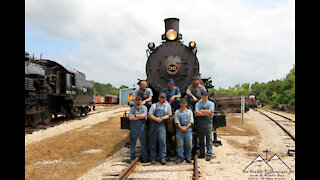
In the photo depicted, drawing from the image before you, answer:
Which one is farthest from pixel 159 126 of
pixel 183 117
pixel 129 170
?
pixel 129 170

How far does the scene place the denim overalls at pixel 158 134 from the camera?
18.7ft

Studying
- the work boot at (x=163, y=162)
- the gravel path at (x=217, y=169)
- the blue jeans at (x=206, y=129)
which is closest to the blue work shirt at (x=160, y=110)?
the blue jeans at (x=206, y=129)

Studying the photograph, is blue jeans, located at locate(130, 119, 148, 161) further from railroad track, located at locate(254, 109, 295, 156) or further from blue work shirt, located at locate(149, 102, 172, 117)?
railroad track, located at locate(254, 109, 295, 156)

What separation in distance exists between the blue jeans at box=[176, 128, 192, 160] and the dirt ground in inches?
89.7

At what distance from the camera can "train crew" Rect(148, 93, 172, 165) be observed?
224 inches

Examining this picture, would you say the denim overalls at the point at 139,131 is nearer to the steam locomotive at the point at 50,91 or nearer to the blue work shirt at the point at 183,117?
the blue work shirt at the point at 183,117

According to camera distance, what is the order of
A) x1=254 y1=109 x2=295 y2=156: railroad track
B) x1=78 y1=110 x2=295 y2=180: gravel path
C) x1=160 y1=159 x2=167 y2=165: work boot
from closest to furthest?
x1=78 y1=110 x2=295 y2=180: gravel path, x1=160 y1=159 x2=167 y2=165: work boot, x1=254 y1=109 x2=295 y2=156: railroad track

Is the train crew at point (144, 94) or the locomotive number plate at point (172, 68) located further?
the locomotive number plate at point (172, 68)

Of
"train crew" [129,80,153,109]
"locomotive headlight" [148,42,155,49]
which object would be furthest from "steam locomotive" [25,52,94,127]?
"train crew" [129,80,153,109]

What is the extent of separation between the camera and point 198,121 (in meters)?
6.03

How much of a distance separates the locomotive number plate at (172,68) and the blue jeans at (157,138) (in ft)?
7.03
